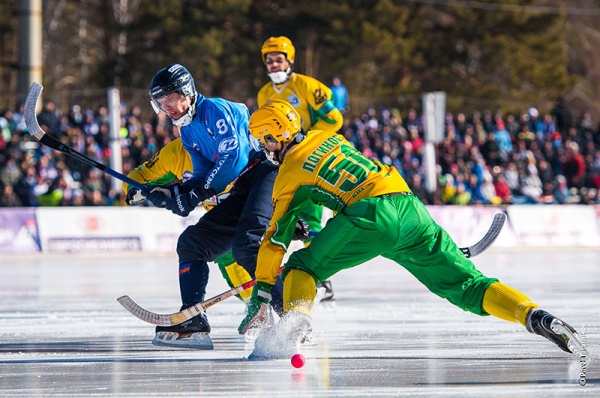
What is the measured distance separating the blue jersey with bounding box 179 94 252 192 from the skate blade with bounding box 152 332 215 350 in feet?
2.99

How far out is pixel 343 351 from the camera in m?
6.60

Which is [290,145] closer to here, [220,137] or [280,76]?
[220,137]

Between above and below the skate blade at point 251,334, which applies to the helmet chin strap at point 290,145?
above

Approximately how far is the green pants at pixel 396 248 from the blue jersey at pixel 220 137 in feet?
3.92

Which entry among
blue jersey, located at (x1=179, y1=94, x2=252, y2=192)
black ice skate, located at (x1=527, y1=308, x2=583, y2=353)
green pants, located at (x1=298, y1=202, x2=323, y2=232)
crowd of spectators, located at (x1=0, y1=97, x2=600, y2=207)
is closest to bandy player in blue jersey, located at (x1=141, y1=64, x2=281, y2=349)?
blue jersey, located at (x1=179, y1=94, x2=252, y2=192)

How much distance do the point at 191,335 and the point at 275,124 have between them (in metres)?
1.50

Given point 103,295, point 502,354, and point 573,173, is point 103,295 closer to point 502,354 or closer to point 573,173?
point 502,354

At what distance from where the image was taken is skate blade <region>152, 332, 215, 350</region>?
6.82 m

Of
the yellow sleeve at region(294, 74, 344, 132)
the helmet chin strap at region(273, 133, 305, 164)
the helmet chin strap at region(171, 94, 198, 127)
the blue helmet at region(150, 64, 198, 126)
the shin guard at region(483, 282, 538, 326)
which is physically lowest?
the shin guard at region(483, 282, 538, 326)

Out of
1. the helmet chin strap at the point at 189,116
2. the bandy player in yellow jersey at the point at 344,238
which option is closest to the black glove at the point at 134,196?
the helmet chin strap at the point at 189,116

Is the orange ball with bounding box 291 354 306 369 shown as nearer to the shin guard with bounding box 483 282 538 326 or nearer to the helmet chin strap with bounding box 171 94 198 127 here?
the shin guard with bounding box 483 282 538 326

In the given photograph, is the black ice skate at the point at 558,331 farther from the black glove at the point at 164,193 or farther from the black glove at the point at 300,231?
the black glove at the point at 164,193

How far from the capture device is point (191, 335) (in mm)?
6859

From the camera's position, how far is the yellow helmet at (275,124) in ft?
20.0
